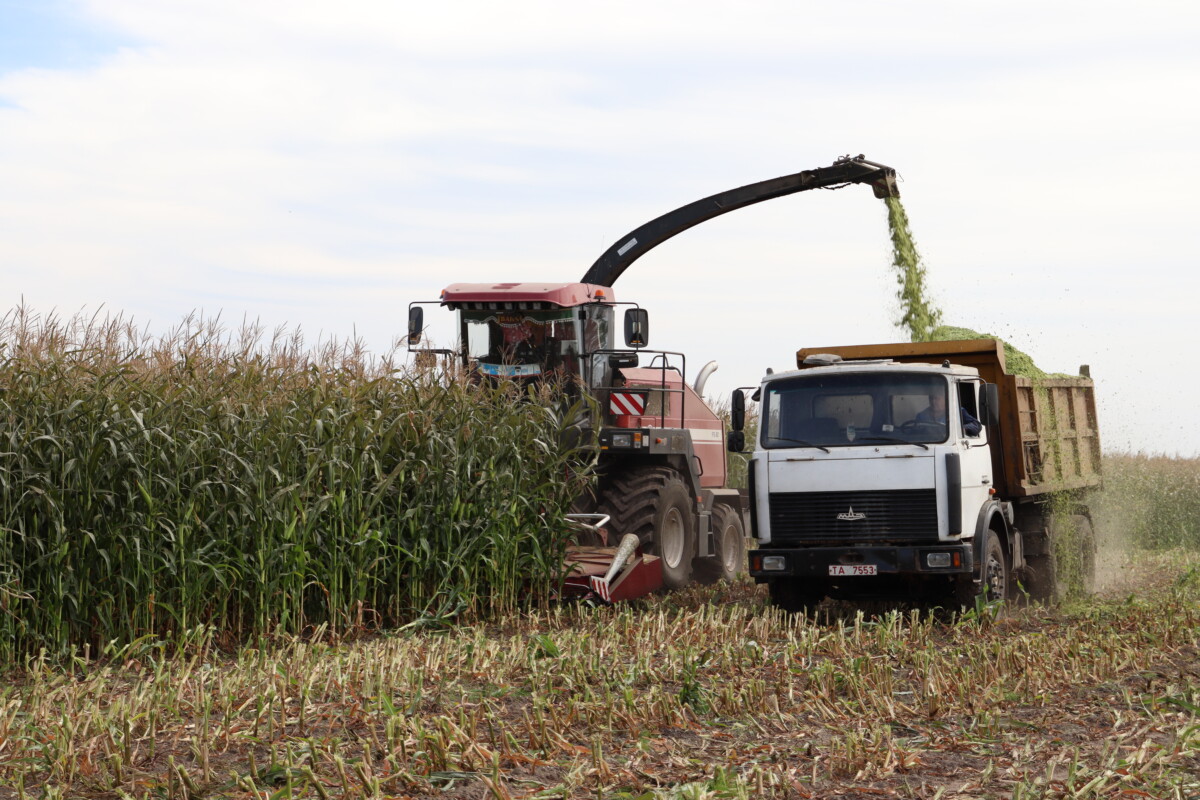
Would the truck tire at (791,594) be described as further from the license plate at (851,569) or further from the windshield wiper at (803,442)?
the windshield wiper at (803,442)

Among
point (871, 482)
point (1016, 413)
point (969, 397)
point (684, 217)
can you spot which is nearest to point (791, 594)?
point (871, 482)

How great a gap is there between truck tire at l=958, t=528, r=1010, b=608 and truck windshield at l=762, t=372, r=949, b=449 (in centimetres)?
110

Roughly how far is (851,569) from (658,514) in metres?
2.21

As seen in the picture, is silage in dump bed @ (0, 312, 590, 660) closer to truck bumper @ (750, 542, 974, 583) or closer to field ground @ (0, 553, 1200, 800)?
field ground @ (0, 553, 1200, 800)

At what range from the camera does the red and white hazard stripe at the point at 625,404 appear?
1280cm

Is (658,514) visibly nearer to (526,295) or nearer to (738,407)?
(738,407)

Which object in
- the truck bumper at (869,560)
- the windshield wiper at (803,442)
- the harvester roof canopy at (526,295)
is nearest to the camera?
the truck bumper at (869,560)

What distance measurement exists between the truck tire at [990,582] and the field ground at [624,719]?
45.8 inches

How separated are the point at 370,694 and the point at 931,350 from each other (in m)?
7.08

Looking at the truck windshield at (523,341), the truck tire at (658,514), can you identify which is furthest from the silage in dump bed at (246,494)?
the truck windshield at (523,341)

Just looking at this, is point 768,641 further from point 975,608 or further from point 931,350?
point 931,350

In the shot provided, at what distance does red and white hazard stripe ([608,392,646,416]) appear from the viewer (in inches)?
504

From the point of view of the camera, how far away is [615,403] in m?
12.8

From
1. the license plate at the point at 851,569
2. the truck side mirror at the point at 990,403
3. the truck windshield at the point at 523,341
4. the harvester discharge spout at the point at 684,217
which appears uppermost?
the harvester discharge spout at the point at 684,217
